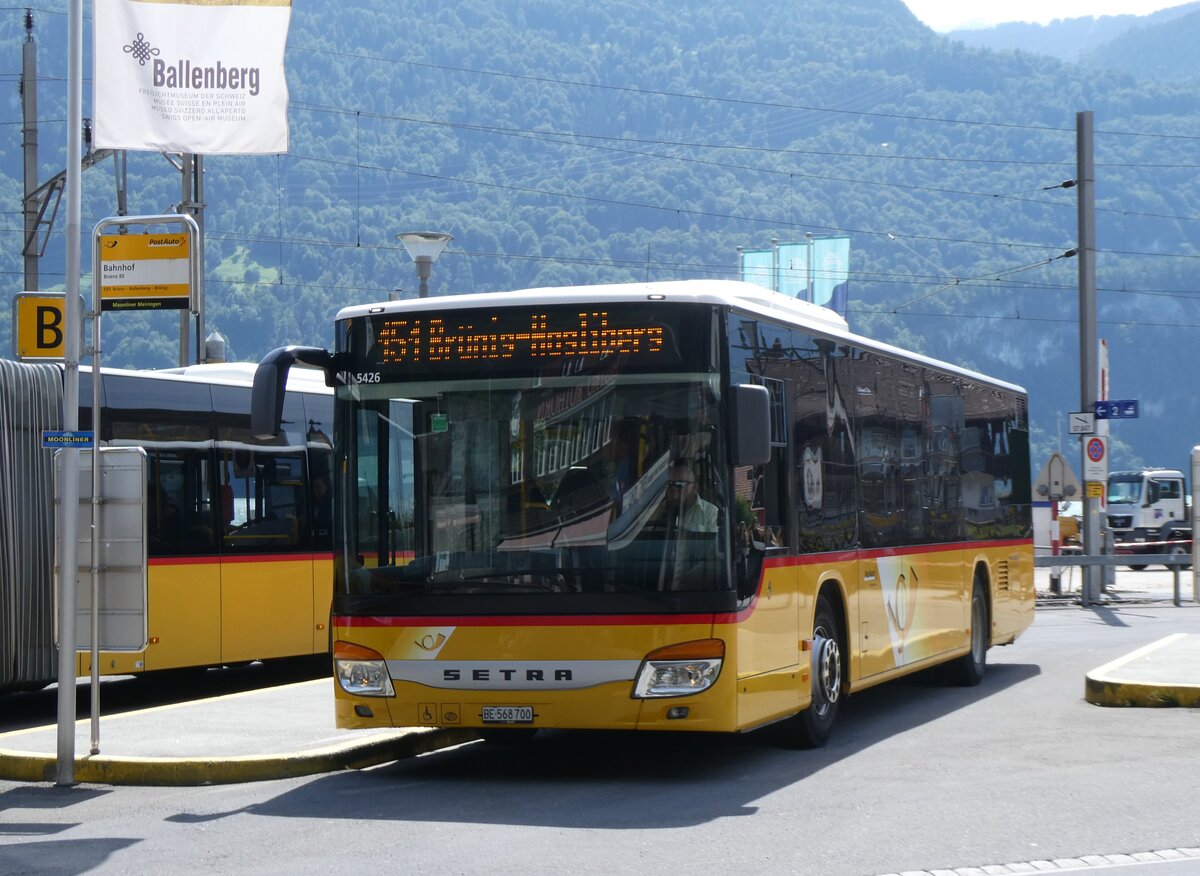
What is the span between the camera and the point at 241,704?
13305 millimetres

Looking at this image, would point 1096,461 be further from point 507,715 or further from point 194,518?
point 507,715

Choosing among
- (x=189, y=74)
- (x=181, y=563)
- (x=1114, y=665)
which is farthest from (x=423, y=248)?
(x=1114, y=665)

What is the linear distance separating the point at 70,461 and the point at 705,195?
132805 mm

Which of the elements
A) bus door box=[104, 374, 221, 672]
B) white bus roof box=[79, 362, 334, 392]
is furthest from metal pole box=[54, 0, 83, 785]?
bus door box=[104, 374, 221, 672]

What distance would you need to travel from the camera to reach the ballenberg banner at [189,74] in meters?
16.9

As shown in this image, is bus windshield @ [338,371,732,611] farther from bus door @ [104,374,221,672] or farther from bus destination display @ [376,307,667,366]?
bus door @ [104,374,221,672]

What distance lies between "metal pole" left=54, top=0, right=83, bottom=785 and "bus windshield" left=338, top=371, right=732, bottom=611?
152 cm

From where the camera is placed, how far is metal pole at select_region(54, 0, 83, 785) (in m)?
10.1

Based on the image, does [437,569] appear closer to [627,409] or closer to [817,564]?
[627,409]

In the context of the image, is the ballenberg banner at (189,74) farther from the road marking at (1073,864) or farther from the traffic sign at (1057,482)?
the traffic sign at (1057,482)

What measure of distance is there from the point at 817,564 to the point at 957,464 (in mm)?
4347

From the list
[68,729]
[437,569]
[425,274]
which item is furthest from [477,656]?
[425,274]

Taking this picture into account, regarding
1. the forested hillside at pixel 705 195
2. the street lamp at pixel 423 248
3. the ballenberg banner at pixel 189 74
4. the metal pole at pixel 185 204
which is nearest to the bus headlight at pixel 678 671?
the ballenberg banner at pixel 189 74

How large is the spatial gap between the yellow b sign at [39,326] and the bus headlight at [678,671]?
152 inches
